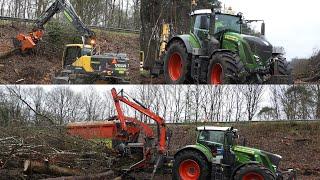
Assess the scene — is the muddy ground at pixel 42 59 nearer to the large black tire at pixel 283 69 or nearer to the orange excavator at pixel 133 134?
the orange excavator at pixel 133 134

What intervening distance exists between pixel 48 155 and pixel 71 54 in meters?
6.54

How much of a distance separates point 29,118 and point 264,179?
5505 mm

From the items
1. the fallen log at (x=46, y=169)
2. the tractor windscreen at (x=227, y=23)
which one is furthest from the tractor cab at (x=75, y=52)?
the fallen log at (x=46, y=169)

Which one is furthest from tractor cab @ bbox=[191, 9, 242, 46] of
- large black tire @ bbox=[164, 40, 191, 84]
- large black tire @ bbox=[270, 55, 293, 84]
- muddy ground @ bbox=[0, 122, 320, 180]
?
muddy ground @ bbox=[0, 122, 320, 180]

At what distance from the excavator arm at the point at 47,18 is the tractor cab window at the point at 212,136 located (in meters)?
6.37

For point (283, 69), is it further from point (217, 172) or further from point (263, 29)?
point (217, 172)

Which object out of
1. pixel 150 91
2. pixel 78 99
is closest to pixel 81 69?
pixel 78 99

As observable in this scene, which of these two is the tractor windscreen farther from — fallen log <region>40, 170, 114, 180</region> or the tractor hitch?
fallen log <region>40, 170, 114, 180</region>

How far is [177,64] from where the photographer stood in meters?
11.0

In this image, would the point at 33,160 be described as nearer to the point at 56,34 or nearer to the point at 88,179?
the point at 88,179

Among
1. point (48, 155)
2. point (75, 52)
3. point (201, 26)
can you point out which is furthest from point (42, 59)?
point (48, 155)

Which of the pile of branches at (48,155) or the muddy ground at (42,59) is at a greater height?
the muddy ground at (42,59)

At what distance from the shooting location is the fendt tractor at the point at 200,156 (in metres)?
8.91

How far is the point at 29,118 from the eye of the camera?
10219 mm
